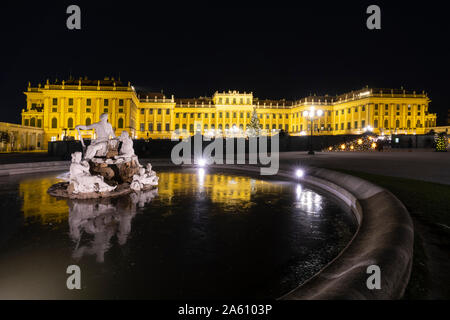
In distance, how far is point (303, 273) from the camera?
3.74 metres

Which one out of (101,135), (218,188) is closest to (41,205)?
(101,135)

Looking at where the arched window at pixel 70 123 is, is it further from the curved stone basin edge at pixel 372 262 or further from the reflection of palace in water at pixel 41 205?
the curved stone basin edge at pixel 372 262

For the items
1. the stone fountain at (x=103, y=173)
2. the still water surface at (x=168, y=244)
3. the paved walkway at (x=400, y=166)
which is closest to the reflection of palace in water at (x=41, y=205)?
the still water surface at (x=168, y=244)

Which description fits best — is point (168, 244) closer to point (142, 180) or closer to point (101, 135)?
point (142, 180)

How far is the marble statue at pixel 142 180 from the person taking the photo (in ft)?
33.0

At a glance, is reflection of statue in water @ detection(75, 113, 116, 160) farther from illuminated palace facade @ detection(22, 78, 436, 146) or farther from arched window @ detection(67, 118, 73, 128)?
arched window @ detection(67, 118, 73, 128)

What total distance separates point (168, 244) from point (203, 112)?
88.8 m

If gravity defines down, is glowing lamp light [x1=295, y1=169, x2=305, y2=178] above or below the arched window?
below

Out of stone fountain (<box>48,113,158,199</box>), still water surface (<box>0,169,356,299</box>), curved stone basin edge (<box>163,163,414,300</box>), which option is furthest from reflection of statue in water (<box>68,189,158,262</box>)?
curved stone basin edge (<box>163,163,414,300</box>)

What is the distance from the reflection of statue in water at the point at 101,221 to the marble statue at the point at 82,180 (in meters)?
0.61

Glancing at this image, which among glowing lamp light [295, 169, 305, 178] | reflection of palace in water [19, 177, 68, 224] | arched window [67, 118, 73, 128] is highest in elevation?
arched window [67, 118, 73, 128]

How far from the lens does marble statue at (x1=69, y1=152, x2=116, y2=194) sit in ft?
28.8

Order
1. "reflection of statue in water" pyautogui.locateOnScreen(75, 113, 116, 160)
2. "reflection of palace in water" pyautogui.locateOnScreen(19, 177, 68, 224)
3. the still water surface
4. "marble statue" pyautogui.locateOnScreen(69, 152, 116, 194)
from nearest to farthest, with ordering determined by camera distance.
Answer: the still water surface → "reflection of palace in water" pyautogui.locateOnScreen(19, 177, 68, 224) → "marble statue" pyautogui.locateOnScreen(69, 152, 116, 194) → "reflection of statue in water" pyautogui.locateOnScreen(75, 113, 116, 160)
